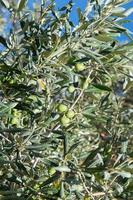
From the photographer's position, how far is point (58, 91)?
1993 mm

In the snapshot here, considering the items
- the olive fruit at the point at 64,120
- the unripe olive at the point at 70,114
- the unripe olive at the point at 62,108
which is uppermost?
the unripe olive at the point at 62,108

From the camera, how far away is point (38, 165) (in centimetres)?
229

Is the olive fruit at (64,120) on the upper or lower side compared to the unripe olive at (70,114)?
lower

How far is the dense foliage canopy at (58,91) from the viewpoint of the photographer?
1.87 m

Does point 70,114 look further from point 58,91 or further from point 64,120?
point 58,91

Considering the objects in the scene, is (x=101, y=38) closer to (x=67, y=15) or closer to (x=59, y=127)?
(x=67, y=15)

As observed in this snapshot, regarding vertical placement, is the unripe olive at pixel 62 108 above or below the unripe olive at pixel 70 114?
above

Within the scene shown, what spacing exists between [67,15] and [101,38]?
0.66 feet

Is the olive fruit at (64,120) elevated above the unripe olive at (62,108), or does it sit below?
below

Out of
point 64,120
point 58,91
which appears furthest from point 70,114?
point 58,91

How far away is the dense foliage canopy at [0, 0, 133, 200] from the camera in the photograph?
187 centimetres

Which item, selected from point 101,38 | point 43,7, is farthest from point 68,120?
point 43,7

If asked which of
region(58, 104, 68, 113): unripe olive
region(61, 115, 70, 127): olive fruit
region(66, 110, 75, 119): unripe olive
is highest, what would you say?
region(58, 104, 68, 113): unripe olive

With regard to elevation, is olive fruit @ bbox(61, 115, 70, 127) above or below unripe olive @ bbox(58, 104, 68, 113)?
below
